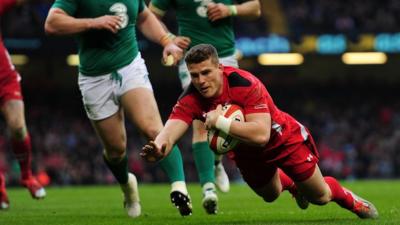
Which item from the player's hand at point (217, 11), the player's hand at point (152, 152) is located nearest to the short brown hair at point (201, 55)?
the player's hand at point (152, 152)

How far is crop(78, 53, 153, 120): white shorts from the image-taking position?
7962 millimetres

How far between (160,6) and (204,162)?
76.0 inches

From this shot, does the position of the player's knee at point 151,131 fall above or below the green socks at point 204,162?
above

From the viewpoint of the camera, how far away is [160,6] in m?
9.76

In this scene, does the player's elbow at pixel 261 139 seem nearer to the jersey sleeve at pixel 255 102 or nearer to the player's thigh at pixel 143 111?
the jersey sleeve at pixel 255 102

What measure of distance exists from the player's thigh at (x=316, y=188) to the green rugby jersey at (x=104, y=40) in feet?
6.61

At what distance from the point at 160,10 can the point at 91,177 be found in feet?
58.0

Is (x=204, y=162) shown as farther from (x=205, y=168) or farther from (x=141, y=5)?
(x=141, y=5)

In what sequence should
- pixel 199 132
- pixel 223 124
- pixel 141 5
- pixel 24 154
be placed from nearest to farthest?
pixel 223 124
pixel 141 5
pixel 199 132
pixel 24 154

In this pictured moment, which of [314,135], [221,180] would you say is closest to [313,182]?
[221,180]

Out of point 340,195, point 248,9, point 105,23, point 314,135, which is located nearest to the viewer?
point 340,195

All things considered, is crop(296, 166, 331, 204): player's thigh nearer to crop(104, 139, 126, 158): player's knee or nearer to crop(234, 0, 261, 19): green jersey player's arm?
crop(104, 139, 126, 158): player's knee

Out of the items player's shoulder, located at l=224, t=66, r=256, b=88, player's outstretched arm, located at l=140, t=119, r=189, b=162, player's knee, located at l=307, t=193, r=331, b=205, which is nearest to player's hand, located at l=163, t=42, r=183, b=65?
player's shoulder, located at l=224, t=66, r=256, b=88

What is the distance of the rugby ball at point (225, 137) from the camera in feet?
20.9
